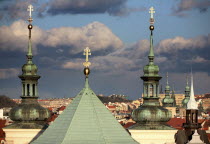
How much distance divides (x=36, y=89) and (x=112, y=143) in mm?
19154

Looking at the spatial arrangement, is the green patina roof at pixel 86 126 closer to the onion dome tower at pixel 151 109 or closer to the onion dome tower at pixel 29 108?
the onion dome tower at pixel 29 108

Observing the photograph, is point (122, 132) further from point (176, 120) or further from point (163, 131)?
point (176, 120)

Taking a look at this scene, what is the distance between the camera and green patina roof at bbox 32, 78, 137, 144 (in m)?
35.8

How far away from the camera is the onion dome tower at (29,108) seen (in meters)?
53.9

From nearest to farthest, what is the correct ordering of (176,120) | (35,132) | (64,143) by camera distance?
(64,143), (35,132), (176,120)

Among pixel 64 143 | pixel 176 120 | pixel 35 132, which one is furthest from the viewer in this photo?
pixel 176 120

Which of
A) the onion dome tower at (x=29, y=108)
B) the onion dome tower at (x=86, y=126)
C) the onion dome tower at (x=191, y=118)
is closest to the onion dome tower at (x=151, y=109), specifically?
the onion dome tower at (x=191, y=118)

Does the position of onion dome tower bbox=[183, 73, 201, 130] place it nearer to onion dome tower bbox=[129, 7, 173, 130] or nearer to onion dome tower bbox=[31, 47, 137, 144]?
onion dome tower bbox=[129, 7, 173, 130]

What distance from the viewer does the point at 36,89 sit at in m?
54.4

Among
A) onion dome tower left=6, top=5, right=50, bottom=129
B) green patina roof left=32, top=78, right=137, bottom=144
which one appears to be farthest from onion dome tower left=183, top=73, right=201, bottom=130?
green patina roof left=32, top=78, right=137, bottom=144

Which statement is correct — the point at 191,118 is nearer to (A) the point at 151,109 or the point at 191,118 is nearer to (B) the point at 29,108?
(A) the point at 151,109

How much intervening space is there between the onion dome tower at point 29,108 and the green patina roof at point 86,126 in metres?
16.6

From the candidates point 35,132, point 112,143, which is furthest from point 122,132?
point 35,132

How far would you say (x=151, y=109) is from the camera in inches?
2188
